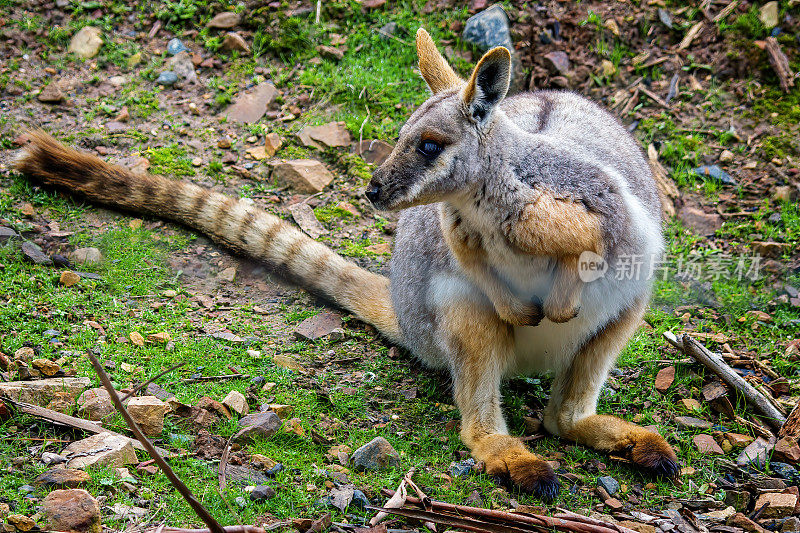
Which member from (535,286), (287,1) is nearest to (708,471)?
(535,286)

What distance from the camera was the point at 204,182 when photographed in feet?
20.4

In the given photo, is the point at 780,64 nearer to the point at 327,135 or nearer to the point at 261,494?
the point at 327,135

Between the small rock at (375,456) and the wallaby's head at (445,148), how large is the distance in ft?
3.71

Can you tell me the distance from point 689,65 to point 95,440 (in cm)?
601

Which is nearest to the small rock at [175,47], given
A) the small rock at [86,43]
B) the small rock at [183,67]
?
the small rock at [183,67]

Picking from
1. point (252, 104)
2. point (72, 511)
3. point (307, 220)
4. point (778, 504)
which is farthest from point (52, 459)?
point (252, 104)

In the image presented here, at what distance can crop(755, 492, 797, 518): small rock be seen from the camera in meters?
3.79

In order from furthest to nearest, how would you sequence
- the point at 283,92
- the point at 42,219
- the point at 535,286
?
the point at 283,92
the point at 42,219
the point at 535,286

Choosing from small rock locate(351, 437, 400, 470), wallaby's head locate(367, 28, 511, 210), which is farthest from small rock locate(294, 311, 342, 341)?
wallaby's head locate(367, 28, 511, 210)

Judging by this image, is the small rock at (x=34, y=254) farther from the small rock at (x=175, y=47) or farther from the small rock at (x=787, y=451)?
the small rock at (x=787, y=451)

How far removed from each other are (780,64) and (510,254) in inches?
172

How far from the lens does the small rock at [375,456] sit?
3.84 m

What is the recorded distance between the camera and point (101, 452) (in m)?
3.40

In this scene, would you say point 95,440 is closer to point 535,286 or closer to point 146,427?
point 146,427
